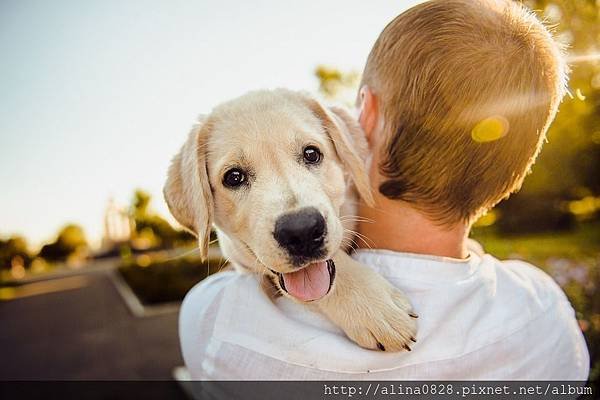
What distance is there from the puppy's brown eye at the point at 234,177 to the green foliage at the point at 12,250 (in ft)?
125

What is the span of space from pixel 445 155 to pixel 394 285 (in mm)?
604

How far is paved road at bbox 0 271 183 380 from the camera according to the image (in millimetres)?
11172

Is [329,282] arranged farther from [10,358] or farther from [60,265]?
[60,265]

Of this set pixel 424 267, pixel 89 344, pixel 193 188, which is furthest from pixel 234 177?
pixel 89 344

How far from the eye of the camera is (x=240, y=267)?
2.80m

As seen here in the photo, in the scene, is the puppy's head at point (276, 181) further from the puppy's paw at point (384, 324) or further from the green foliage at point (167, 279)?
the green foliage at point (167, 279)

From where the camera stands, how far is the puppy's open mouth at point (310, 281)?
222 cm

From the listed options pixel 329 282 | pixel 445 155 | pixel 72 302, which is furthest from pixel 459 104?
pixel 72 302

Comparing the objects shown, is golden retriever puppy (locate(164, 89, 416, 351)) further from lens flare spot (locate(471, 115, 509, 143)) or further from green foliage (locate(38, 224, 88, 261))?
green foliage (locate(38, 224, 88, 261))

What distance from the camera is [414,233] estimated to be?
238 cm

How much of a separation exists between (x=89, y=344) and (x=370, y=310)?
13366 millimetres

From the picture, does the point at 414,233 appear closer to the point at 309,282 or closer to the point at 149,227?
the point at 309,282

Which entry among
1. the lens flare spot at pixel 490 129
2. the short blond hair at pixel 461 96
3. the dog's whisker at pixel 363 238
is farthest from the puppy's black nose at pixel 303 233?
the lens flare spot at pixel 490 129

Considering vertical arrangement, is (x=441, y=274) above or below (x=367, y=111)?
below
